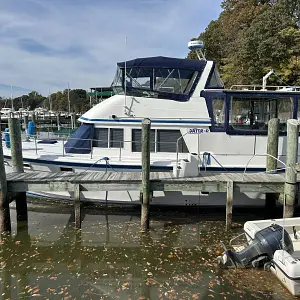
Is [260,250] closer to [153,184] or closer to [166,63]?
[153,184]

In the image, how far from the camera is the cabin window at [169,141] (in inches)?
359

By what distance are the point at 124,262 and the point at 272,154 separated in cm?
486

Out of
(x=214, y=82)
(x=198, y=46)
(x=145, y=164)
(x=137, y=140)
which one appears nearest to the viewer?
(x=145, y=164)

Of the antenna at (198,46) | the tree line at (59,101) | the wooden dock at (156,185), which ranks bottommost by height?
the wooden dock at (156,185)

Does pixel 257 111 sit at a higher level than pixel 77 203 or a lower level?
higher

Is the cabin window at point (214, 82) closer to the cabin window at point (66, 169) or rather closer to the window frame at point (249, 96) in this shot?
the window frame at point (249, 96)

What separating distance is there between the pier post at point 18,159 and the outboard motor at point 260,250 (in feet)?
17.4

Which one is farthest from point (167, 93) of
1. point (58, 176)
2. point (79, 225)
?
point (79, 225)

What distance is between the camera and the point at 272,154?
824 centimetres

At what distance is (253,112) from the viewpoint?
9.12 m

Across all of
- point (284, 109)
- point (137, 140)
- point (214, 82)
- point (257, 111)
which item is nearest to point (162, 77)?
point (214, 82)

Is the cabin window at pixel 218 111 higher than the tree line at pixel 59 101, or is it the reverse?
the tree line at pixel 59 101

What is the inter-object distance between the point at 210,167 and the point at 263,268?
3363 mm

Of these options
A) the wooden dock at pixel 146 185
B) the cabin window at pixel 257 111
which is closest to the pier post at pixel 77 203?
the wooden dock at pixel 146 185
